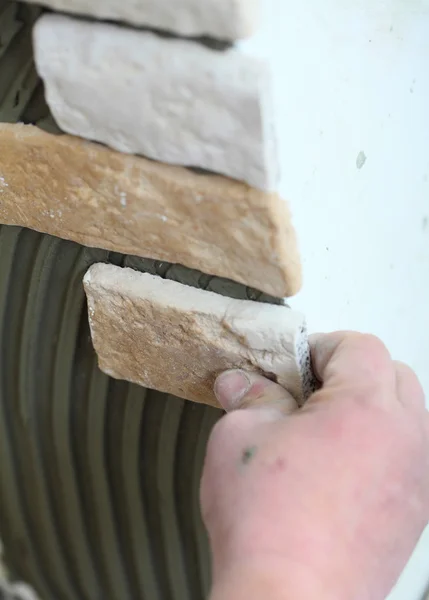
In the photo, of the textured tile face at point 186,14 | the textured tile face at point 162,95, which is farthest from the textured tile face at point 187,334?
the textured tile face at point 186,14

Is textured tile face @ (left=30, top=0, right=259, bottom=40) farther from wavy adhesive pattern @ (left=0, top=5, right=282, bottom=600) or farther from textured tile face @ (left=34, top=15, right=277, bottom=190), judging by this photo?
wavy adhesive pattern @ (left=0, top=5, right=282, bottom=600)

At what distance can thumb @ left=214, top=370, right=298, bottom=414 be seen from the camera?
0.69 metres

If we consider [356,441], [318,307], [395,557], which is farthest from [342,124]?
[395,557]

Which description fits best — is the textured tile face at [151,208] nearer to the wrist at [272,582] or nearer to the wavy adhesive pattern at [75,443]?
the wavy adhesive pattern at [75,443]

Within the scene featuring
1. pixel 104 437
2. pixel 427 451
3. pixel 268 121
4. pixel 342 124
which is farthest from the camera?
pixel 104 437

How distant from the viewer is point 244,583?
548mm

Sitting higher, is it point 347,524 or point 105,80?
point 105,80

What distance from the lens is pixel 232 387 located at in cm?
72

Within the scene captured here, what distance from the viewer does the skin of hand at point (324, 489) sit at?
559 mm

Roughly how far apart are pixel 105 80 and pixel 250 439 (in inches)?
14.2

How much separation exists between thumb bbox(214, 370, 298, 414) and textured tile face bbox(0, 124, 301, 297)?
0.11m

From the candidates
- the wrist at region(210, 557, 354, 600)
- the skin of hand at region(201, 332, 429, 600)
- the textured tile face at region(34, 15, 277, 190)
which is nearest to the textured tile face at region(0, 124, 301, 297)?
the textured tile face at region(34, 15, 277, 190)

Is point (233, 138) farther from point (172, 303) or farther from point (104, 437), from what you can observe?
point (104, 437)

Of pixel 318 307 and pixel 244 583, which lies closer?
pixel 244 583
